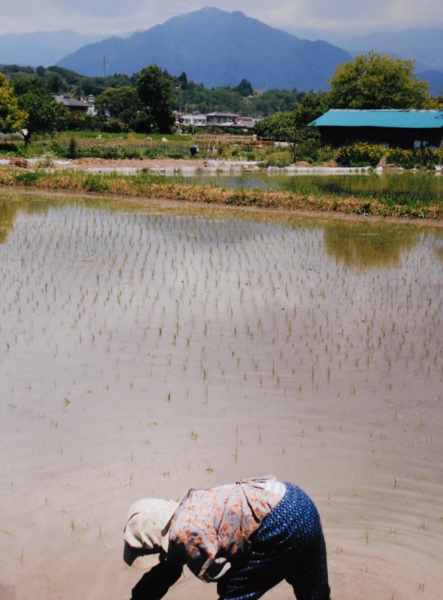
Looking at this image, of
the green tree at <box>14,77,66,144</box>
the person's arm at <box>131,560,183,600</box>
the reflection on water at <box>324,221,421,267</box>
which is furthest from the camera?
the green tree at <box>14,77,66,144</box>

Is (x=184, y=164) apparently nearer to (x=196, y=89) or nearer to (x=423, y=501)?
(x=423, y=501)

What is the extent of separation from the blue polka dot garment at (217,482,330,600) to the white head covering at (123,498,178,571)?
10.1 inches

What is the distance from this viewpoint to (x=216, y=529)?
196 centimetres

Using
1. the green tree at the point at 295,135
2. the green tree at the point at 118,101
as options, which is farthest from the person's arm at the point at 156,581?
the green tree at the point at 118,101

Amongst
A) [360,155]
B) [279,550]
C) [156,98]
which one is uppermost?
[156,98]

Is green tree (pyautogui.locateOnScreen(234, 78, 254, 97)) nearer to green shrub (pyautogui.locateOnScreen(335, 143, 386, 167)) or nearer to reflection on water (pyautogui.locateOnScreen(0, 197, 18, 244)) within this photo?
green shrub (pyautogui.locateOnScreen(335, 143, 386, 167))

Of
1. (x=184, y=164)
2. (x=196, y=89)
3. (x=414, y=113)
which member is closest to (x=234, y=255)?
(x=184, y=164)

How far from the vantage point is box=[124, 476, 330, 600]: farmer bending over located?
1.95 m

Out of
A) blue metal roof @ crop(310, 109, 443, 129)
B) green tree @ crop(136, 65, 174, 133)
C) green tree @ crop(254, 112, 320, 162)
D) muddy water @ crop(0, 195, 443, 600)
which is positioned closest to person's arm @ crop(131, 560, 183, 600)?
muddy water @ crop(0, 195, 443, 600)

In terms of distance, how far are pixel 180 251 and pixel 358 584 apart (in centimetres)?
680

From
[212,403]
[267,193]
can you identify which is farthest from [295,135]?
[212,403]

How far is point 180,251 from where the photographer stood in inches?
363

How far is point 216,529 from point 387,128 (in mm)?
33099

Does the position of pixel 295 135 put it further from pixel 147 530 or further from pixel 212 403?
pixel 147 530
